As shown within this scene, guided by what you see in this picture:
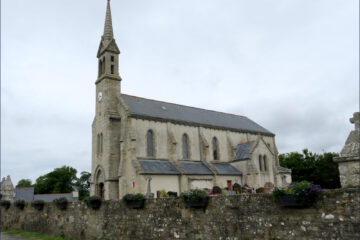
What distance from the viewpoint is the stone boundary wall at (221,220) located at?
28.1 feet

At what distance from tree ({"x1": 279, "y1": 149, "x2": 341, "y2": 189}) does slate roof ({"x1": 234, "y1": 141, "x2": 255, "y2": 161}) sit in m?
21.3

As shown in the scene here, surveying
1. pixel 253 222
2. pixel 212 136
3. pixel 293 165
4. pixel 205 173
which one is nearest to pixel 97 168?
pixel 205 173

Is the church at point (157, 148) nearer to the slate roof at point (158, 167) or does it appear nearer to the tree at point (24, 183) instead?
the slate roof at point (158, 167)

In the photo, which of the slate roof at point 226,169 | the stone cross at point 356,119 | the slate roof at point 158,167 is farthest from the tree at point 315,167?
the stone cross at point 356,119

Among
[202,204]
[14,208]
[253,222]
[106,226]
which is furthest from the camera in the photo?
[14,208]

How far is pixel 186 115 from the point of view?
40.0 meters

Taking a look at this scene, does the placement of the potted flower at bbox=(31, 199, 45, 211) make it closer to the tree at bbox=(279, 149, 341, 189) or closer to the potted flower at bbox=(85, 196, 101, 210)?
the potted flower at bbox=(85, 196, 101, 210)

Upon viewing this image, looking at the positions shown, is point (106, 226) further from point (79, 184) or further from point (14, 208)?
point (79, 184)

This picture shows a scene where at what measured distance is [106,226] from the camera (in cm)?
1664

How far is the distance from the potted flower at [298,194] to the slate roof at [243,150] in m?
27.9

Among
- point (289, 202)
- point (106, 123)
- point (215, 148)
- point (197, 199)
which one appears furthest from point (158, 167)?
point (289, 202)

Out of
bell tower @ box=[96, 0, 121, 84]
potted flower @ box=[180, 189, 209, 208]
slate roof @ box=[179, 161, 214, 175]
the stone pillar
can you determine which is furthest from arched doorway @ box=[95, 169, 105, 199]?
the stone pillar

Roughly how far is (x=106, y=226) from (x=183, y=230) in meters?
5.72

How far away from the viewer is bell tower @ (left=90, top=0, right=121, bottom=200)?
32281 mm
